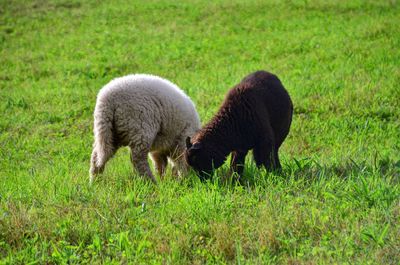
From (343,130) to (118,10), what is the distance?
14185mm

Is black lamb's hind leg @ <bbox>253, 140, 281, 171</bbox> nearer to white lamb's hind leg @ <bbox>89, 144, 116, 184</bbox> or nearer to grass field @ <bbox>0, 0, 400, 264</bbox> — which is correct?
grass field @ <bbox>0, 0, 400, 264</bbox>

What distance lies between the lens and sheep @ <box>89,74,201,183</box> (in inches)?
246

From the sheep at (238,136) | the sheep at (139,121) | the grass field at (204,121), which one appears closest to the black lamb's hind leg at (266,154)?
the sheep at (238,136)

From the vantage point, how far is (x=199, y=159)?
5.89m

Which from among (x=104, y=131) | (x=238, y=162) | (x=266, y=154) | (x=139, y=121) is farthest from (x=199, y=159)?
(x=104, y=131)

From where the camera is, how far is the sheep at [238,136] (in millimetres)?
5934

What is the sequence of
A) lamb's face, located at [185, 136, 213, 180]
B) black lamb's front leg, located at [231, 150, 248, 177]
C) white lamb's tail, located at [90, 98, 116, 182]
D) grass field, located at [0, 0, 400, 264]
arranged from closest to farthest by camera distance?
grass field, located at [0, 0, 400, 264] → lamb's face, located at [185, 136, 213, 180] → black lamb's front leg, located at [231, 150, 248, 177] → white lamb's tail, located at [90, 98, 116, 182]

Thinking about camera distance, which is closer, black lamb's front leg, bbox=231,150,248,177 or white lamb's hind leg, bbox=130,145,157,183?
black lamb's front leg, bbox=231,150,248,177

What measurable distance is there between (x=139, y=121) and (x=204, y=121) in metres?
3.30

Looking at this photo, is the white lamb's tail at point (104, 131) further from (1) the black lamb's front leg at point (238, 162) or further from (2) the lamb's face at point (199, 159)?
(1) the black lamb's front leg at point (238, 162)

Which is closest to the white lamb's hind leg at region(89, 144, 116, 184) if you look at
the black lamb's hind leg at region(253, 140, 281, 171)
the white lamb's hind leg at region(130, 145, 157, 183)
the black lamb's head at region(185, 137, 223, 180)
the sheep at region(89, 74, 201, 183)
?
the sheep at region(89, 74, 201, 183)

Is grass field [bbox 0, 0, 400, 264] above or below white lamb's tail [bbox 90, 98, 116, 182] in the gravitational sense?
below

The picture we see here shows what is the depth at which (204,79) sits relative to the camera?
12664 mm

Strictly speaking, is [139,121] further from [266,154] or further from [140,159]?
[266,154]
